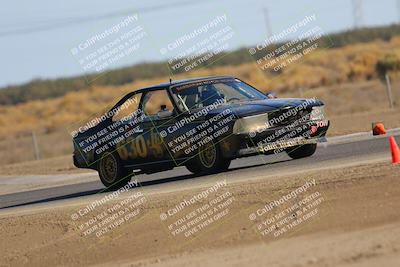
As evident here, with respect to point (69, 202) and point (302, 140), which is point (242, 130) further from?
point (69, 202)

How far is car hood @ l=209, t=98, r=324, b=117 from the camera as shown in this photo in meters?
15.0

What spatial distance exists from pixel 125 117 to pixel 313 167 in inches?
138

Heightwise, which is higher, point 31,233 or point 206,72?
point 31,233

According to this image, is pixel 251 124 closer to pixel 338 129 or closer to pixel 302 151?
pixel 302 151

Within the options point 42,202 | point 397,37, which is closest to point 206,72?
point 397,37

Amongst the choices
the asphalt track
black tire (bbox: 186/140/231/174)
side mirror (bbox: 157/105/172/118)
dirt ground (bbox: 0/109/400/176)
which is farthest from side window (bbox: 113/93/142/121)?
dirt ground (bbox: 0/109/400/176)

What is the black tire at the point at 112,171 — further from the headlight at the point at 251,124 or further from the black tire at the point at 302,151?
the black tire at the point at 302,151

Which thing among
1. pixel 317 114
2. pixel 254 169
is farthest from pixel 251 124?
pixel 254 169

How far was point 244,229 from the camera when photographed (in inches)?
422

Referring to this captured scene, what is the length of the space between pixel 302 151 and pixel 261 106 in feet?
5.69

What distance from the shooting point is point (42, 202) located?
1672 centimetres

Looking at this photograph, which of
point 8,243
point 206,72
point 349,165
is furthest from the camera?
point 206,72

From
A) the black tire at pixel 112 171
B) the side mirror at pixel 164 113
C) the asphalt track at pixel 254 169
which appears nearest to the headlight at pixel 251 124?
the asphalt track at pixel 254 169

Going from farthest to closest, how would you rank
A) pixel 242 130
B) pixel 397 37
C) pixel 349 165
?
pixel 397 37
pixel 242 130
pixel 349 165
